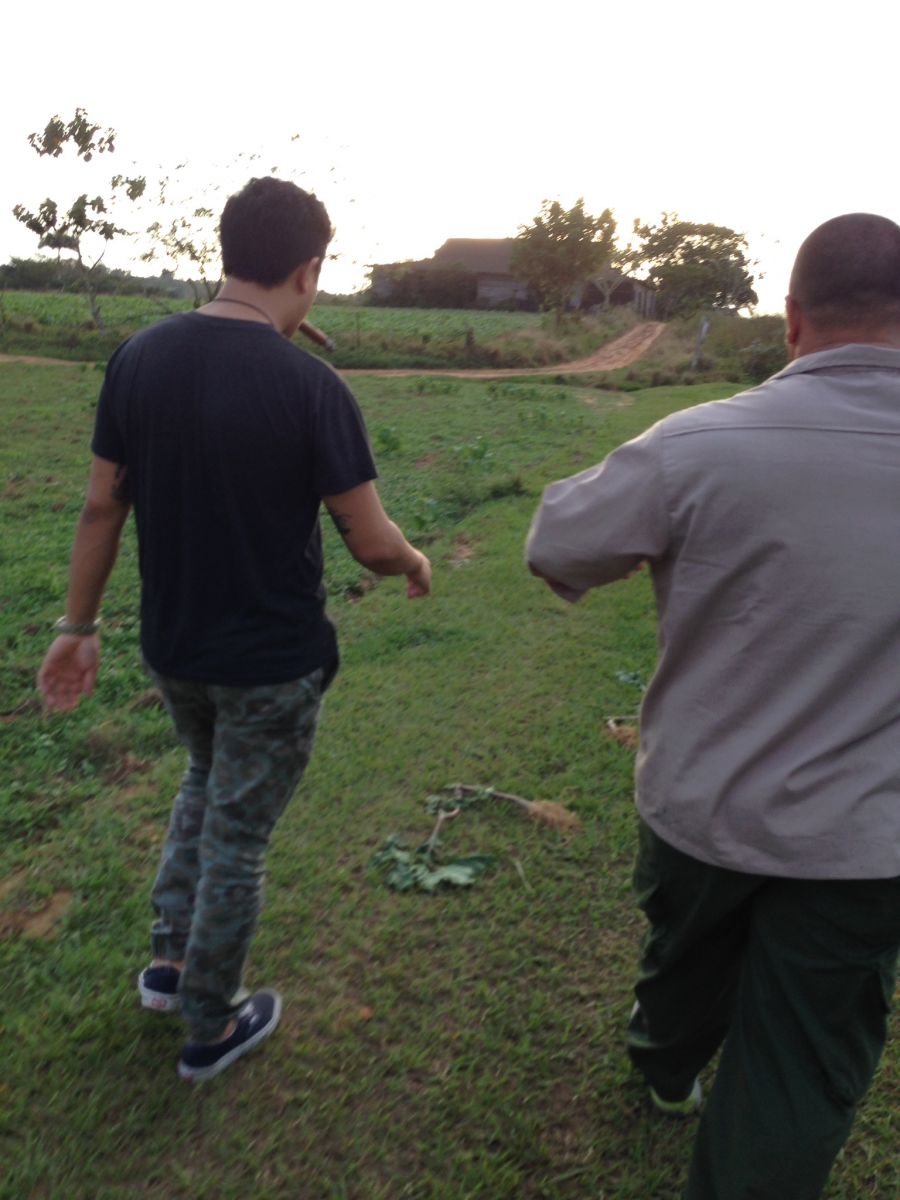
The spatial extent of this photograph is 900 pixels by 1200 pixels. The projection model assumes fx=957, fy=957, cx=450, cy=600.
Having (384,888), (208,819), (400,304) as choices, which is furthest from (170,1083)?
(400,304)

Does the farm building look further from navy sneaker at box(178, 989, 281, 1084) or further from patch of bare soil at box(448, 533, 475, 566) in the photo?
navy sneaker at box(178, 989, 281, 1084)

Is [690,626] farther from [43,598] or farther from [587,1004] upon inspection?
[43,598]

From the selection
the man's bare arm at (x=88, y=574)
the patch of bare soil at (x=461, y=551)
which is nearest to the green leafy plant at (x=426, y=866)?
the man's bare arm at (x=88, y=574)

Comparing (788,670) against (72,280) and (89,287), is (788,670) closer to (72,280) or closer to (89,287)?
(89,287)

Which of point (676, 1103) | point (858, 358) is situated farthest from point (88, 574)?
point (676, 1103)

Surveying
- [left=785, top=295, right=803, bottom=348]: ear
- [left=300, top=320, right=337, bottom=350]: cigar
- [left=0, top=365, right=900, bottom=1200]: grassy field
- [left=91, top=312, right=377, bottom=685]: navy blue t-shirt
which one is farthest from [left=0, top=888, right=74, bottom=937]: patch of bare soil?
[left=785, top=295, right=803, bottom=348]: ear

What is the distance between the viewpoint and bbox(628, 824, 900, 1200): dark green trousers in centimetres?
168

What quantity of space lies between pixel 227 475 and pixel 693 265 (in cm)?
4507

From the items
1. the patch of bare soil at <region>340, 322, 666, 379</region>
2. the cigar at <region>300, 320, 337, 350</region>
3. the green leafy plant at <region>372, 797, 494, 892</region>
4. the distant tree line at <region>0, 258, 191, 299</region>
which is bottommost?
the green leafy plant at <region>372, 797, 494, 892</region>

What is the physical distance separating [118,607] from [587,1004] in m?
4.24

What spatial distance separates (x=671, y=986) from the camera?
2.07 meters

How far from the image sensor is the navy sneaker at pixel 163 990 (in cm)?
254

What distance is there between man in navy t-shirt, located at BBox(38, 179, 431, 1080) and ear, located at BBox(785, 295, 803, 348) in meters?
0.87

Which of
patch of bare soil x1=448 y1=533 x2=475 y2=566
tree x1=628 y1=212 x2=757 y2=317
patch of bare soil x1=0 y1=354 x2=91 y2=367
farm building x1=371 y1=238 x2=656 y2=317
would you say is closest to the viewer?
patch of bare soil x1=448 y1=533 x2=475 y2=566
